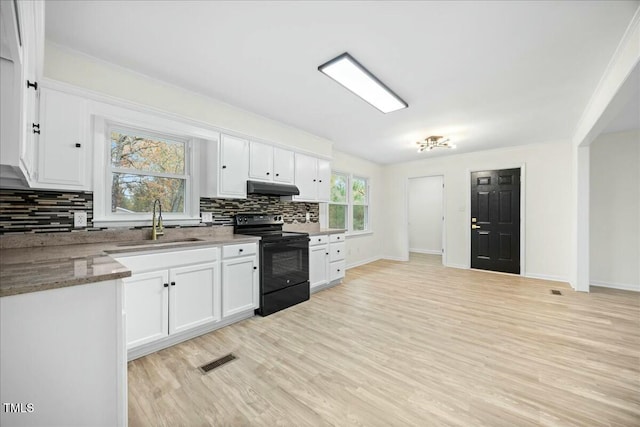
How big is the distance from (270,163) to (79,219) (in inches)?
80.9

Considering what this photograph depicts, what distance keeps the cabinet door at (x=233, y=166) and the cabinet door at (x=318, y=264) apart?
1.34 meters

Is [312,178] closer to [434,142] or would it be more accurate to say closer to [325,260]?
[325,260]

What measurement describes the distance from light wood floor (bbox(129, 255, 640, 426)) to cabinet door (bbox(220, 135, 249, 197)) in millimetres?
1524

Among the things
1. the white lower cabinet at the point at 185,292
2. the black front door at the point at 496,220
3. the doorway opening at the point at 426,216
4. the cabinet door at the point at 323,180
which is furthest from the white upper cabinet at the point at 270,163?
the doorway opening at the point at 426,216

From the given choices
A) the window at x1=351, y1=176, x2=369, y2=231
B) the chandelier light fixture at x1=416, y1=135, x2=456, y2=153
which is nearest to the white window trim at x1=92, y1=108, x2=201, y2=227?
the chandelier light fixture at x1=416, y1=135, x2=456, y2=153

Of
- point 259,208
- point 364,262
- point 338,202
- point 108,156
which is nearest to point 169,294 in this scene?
point 108,156

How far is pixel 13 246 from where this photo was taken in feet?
6.17

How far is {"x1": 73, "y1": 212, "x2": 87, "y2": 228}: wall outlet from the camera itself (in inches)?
84.8

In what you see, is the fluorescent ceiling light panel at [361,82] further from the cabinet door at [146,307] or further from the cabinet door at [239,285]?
the cabinet door at [146,307]

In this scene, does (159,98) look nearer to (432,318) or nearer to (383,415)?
(383,415)

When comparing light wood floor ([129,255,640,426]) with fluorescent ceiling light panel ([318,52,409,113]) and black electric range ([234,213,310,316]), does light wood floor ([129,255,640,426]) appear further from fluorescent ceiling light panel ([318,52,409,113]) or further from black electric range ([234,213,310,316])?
fluorescent ceiling light panel ([318,52,409,113])

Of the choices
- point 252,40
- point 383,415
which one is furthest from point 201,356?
point 252,40

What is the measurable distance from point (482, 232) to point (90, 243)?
619cm

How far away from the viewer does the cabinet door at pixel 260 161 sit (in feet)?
10.8
